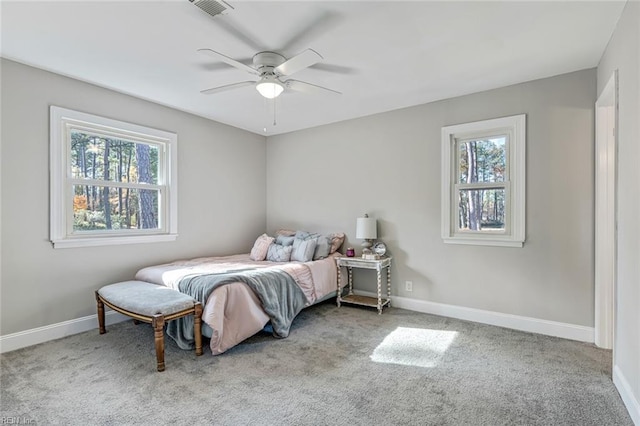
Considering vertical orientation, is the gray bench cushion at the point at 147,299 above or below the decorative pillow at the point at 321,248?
below

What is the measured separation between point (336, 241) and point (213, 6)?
306 centimetres

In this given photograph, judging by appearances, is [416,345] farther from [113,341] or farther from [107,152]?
[107,152]

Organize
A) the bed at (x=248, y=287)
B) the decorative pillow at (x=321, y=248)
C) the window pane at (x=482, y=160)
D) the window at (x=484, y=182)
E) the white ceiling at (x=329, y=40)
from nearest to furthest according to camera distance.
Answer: the white ceiling at (x=329, y=40) < the bed at (x=248, y=287) < the window at (x=484, y=182) < the window pane at (x=482, y=160) < the decorative pillow at (x=321, y=248)

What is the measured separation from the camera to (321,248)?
4.17 meters

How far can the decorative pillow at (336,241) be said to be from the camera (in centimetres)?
436

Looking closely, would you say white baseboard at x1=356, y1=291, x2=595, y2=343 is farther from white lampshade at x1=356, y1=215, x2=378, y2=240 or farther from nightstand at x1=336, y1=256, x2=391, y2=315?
white lampshade at x1=356, y1=215, x2=378, y2=240

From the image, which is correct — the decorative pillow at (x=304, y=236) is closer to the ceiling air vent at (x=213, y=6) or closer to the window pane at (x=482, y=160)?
the window pane at (x=482, y=160)

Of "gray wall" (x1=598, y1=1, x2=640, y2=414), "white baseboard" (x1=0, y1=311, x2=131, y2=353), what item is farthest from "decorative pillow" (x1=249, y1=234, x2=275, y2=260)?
"gray wall" (x1=598, y1=1, x2=640, y2=414)

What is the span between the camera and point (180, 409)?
1968 millimetres

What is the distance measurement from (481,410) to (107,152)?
4112mm

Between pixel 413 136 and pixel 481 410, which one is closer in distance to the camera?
pixel 481 410

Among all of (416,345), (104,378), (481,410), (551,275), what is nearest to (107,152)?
(104,378)

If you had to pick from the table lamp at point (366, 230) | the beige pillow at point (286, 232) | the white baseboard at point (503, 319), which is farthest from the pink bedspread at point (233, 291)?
the white baseboard at point (503, 319)

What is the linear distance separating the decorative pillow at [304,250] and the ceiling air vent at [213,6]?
8.74ft
